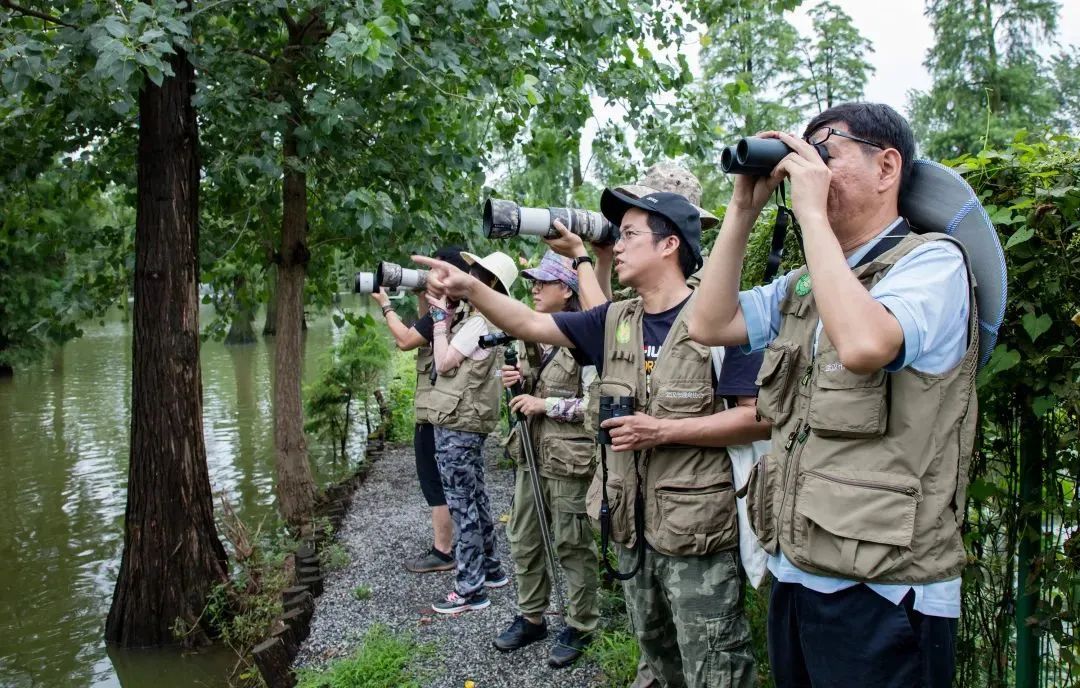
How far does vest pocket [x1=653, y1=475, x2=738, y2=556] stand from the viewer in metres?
2.58

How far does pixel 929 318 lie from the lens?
1641mm

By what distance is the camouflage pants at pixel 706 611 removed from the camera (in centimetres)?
253

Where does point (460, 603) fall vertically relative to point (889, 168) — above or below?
below

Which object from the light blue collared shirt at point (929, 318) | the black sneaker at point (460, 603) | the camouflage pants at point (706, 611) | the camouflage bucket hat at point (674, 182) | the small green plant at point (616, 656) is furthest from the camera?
the black sneaker at point (460, 603)

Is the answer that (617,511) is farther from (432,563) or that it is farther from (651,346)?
(432,563)

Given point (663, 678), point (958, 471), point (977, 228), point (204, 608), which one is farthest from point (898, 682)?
point (204, 608)

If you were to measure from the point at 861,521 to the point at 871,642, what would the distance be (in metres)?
0.27

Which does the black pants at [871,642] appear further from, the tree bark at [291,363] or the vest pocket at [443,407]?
the tree bark at [291,363]

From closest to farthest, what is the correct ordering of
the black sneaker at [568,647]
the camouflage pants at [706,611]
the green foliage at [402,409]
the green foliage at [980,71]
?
the camouflage pants at [706,611] → the black sneaker at [568,647] → the green foliage at [402,409] → the green foliage at [980,71]

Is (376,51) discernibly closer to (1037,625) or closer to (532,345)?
(532,345)

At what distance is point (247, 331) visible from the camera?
2911cm

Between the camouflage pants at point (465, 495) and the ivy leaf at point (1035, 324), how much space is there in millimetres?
3100

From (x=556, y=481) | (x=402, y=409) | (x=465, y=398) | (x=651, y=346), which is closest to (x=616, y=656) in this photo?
(x=556, y=481)

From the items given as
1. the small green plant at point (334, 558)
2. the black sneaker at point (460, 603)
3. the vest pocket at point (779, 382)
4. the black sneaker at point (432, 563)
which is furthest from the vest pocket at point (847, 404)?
the small green plant at point (334, 558)
